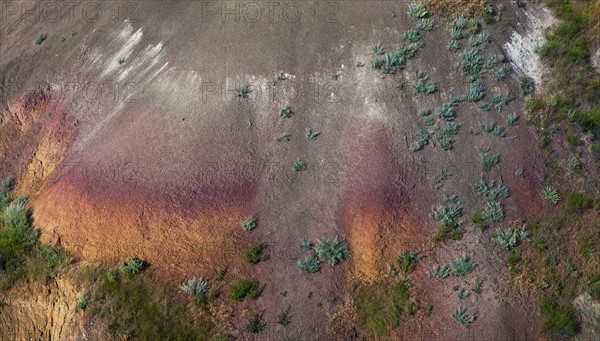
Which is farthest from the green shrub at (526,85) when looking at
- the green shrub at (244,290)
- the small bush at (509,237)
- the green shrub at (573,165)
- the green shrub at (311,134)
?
the green shrub at (244,290)

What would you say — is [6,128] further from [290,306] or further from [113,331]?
[290,306]

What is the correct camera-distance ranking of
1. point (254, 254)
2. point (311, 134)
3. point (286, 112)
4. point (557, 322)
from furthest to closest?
point (286, 112) → point (311, 134) → point (254, 254) → point (557, 322)

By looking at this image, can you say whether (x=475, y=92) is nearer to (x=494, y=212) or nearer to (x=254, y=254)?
(x=494, y=212)

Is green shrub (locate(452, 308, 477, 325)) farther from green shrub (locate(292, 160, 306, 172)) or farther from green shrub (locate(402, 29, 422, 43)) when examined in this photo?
green shrub (locate(402, 29, 422, 43))

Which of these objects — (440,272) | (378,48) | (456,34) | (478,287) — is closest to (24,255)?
(440,272)

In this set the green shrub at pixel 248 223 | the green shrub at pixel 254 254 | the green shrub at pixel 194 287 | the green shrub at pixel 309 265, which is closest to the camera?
the green shrub at pixel 194 287

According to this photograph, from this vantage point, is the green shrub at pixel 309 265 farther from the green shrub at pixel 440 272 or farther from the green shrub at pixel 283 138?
the green shrub at pixel 283 138

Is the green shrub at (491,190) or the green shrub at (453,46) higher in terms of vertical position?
the green shrub at (453,46)
